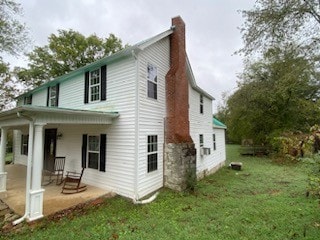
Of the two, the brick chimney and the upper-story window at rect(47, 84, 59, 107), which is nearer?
the brick chimney

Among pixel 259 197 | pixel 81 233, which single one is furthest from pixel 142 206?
pixel 259 197

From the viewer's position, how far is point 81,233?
15.5ft

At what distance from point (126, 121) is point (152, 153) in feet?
5.75

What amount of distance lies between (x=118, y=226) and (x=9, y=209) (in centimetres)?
364

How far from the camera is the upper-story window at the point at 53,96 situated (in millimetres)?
11000

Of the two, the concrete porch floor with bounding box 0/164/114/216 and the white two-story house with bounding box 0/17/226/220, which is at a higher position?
the white two-story house with bounding box 0/17/226/220

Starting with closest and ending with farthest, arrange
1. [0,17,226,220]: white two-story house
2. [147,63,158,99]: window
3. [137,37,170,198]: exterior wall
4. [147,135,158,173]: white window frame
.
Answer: [0,17,226,220]: white two-story house → [137,37,170,198]: exterior wall → [147,135,158,173]: white window frame → [147,63,158,99]: window

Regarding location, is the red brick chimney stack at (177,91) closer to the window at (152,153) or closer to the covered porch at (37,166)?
the window at (152,153)

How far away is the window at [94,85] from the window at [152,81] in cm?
244

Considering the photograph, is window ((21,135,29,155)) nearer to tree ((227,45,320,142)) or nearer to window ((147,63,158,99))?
window ((147,63,158,99))

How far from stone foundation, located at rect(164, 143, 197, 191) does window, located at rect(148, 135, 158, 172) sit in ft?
2.02

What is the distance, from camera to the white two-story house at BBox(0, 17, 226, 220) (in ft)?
22.9

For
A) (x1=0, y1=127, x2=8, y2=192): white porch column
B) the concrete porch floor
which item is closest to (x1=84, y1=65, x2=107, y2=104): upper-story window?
(x1=0, y1=127, x2=8, y2=192): white porch column

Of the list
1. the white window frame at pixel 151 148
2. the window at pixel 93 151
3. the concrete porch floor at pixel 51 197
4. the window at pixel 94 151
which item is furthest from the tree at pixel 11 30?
the white window frame at pixel 151 148
